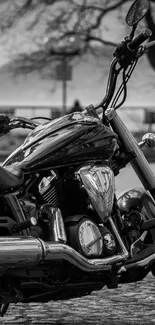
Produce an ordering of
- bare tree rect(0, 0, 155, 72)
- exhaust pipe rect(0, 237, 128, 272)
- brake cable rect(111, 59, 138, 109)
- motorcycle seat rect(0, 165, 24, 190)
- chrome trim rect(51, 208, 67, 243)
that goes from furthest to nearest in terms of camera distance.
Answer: bare tree rect(0, 0, 155, 72), brake cable rect(111, 59, 138, 109), chrome trim rect(51, 208, 67, 243), motorcycle seat rect(0, 165, 24, 190), exhaust pipe rect(0, 237, 128, 272)

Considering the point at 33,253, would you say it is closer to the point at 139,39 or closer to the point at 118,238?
the point at 118,238

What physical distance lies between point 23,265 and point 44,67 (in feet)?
77.4

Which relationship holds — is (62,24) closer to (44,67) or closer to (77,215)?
(44,67)

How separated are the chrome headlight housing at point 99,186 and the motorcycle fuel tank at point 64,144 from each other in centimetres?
7

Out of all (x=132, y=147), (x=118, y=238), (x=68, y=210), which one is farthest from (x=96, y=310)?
(x=132, y=147)

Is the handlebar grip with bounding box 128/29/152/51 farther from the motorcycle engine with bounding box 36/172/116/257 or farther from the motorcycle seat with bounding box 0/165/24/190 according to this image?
the motorcycle seat with bounding box 0/165/24/190

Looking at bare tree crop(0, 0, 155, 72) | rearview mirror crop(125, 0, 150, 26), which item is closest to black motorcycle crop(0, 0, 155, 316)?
rearview mirror crop(125, 0, 150, 26)

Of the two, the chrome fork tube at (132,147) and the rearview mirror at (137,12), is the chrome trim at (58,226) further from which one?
the rearview mirror at (137,12)

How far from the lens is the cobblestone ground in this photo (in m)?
4.54

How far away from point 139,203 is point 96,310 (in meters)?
0.67

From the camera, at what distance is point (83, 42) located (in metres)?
25.5

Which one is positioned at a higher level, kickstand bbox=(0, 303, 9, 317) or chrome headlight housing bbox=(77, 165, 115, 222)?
chrome headlight housing bbox=(77, 165, 115, 222)

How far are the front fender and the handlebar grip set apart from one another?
948mm

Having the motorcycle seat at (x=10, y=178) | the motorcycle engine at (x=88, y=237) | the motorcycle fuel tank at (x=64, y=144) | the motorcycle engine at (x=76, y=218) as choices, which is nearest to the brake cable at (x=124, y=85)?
the motorcycle fuel tank at (x=64, y=144)
